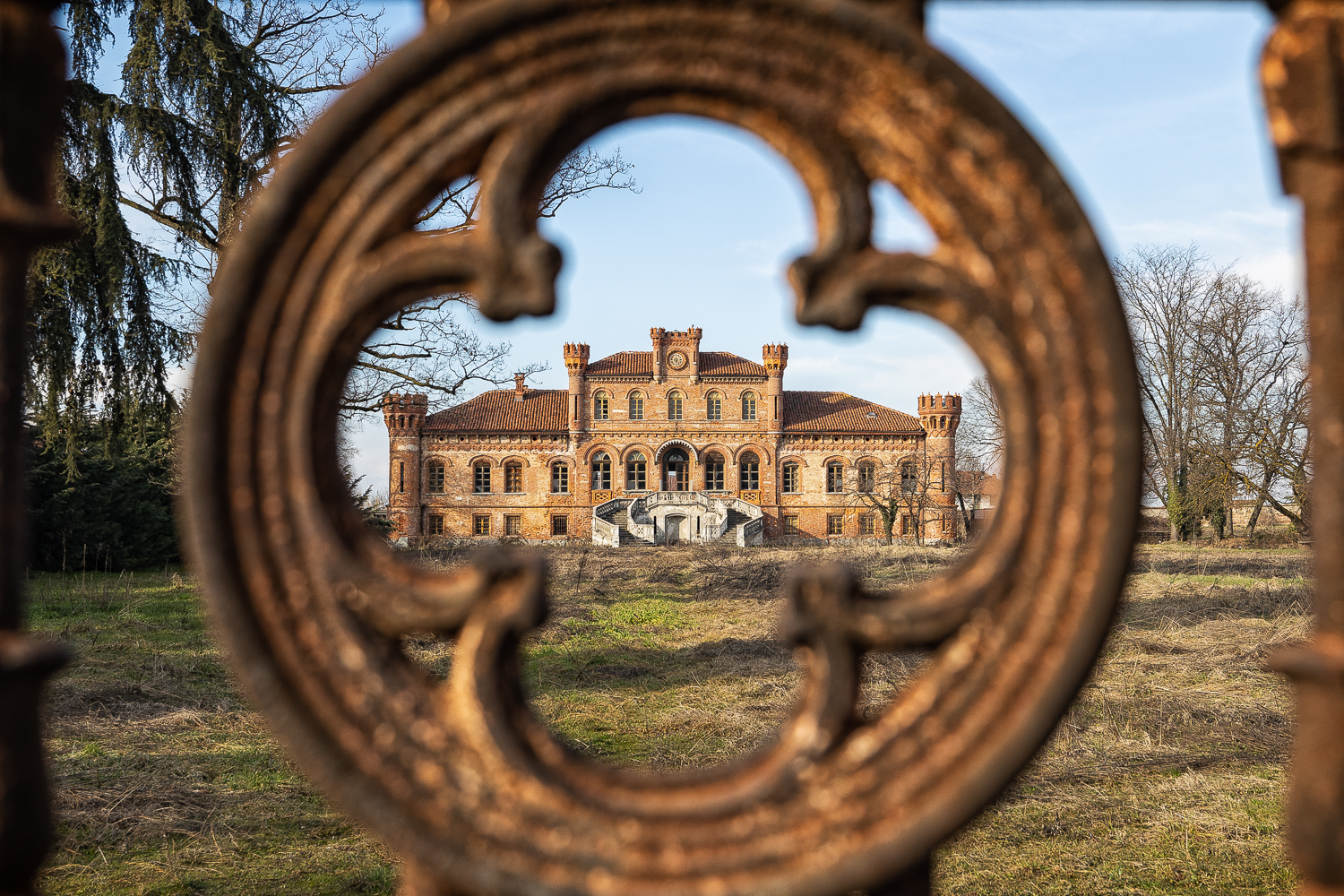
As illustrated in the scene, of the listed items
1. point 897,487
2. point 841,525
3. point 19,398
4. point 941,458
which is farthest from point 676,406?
point 19,398

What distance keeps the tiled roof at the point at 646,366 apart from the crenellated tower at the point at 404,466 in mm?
8495

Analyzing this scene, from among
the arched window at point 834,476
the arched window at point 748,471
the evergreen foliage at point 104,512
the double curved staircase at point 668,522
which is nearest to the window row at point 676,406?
the arched window at point 748,471

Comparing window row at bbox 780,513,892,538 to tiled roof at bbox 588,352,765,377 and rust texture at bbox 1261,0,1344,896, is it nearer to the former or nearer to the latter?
tiled roof at bbox 588,352,765,377

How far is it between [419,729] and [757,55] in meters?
0.99

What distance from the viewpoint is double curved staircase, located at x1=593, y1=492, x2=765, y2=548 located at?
34.7m

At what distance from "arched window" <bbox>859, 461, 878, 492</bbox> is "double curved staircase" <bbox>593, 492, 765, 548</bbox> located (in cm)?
569

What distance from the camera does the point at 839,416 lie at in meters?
39.9

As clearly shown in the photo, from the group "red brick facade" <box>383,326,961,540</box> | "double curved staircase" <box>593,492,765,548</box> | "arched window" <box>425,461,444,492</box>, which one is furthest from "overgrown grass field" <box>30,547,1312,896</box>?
"arched window" <box>425,461,444,492</box>

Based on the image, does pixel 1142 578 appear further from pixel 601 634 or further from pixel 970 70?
pixel 970 70

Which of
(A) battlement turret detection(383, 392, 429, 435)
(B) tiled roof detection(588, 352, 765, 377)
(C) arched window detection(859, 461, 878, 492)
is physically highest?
(B) tiled roof detection(588, 352, 765, 377)

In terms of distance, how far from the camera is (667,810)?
1.06m

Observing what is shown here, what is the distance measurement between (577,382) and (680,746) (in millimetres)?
33810

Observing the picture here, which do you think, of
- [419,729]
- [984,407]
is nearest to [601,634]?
[419,729]

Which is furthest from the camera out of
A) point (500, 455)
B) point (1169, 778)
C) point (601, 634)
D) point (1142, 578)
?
point (500, 455)
